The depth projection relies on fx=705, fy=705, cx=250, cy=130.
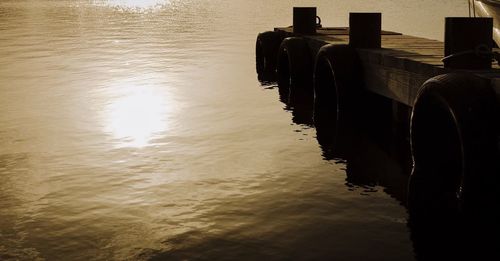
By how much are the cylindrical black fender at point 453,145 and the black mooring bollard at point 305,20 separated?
9.74 metres

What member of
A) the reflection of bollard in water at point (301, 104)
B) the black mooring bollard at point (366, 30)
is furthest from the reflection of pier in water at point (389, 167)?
the black mooring bollard at point (366, 30)

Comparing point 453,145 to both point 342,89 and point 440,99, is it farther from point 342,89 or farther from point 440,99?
point 342,89

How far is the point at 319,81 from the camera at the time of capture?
48.5 feet

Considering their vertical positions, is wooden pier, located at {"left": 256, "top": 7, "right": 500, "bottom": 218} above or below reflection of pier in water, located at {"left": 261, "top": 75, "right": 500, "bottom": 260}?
above

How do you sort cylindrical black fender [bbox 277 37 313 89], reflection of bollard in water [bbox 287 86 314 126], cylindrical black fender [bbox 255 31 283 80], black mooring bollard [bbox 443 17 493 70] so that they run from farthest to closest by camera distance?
cylindrical black fender [bbox 255 31 283 80], cylindrical black fender [bbox 277 37 313 89], reflection of bollard in water [bbox 287 86 314 126], black mooring bollard [bbox 443 17 493 70]

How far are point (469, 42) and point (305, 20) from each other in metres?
10.0

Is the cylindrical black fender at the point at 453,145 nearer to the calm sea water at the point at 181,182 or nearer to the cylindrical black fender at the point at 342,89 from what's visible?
the calm sea water at the point at 181,182

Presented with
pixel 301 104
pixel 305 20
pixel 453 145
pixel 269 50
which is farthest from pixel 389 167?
pixel 269 50

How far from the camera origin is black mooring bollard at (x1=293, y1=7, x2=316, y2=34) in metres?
18.3

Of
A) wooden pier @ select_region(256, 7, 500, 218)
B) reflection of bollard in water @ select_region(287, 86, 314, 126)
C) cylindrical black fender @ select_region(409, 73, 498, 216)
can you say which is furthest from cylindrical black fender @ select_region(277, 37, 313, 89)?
cylindrical black fender @ select_region(409, 73, 498, 216)

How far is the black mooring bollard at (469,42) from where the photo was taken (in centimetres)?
852

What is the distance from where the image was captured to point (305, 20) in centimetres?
1842

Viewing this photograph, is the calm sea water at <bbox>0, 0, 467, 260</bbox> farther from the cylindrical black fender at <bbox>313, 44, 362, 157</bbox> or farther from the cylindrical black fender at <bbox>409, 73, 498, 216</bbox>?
the cylindrical black fender at <bbox>409, 73, 498, 216</bbox>

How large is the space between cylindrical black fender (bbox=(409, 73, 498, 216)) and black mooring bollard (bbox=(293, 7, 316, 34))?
9744mm
